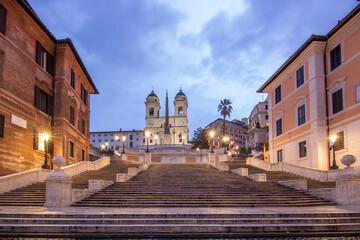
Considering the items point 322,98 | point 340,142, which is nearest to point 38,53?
point 322,98

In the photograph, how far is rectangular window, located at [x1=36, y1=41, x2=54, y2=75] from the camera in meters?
23.3

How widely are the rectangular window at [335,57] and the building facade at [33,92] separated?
20874mm

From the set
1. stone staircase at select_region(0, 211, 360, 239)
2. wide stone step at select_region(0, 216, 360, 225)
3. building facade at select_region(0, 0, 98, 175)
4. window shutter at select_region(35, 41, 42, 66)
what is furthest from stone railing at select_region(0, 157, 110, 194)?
window shutter at select_region(35, 41, 42, 66)

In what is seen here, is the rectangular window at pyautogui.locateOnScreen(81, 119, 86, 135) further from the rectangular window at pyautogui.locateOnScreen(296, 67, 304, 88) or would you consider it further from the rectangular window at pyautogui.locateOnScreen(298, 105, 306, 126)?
the rectangular window at pyautogui.locateOnScreen(296, 67, 304, 88)

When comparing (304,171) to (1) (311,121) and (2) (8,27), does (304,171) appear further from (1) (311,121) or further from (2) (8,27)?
(2) (8,27)

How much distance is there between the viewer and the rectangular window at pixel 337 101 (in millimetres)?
23203

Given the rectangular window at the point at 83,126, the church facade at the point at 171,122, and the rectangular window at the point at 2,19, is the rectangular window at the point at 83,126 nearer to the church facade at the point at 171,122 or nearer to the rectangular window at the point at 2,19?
the rectangular window at the point at 2,19

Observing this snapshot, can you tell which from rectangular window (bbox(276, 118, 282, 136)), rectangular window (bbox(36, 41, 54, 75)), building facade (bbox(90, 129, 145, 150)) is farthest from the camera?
building facade (bbox(90, 129, 145, 150))

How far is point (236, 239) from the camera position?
8.37 m

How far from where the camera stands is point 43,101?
80.1ft

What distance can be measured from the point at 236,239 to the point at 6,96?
16.1 m

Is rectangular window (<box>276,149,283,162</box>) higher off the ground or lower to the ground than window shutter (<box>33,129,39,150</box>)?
lower

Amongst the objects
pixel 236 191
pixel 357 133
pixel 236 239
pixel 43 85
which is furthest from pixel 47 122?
pixel 357 133

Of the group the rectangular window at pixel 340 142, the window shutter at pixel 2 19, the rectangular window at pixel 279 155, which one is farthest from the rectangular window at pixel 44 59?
the rectangular window at pixel 279 155
